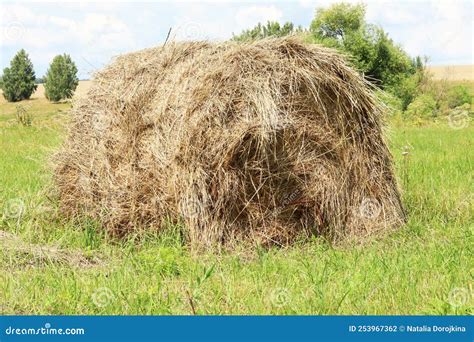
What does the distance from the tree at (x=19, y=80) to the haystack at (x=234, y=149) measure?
75.9m

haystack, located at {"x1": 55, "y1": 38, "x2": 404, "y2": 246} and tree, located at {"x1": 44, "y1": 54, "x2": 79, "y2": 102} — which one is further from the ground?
tree, located at {"x1": 44, "y1": 54, "x2": 79, "y2": 102}

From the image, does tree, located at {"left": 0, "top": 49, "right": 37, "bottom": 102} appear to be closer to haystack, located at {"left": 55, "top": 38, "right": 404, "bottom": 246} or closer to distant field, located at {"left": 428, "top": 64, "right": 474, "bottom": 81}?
distant field, located at {"left": 428, "top": 64, "right": 474, "bottom": 81}

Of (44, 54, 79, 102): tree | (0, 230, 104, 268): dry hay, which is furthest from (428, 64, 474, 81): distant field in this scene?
(0, 230, 104, 268): dry hay

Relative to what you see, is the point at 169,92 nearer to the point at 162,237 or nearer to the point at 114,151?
the point at 114,151

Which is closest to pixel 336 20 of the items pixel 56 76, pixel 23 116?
pixel 56 76

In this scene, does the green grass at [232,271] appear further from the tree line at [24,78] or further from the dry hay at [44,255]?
the tree line at [24,78]

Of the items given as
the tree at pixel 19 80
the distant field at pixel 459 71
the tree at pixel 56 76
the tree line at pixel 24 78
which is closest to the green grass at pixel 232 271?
the tree at pixel 56 76

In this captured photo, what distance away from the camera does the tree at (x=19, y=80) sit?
7950 cm

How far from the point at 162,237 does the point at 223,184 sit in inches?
31.1

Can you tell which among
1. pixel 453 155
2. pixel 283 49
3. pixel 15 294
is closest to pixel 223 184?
pixel 283 49

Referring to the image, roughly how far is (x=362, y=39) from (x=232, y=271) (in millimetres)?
53832

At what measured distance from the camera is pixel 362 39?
56812 millimetres

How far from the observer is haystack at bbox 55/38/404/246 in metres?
6.25

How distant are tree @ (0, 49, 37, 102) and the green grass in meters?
76.1
